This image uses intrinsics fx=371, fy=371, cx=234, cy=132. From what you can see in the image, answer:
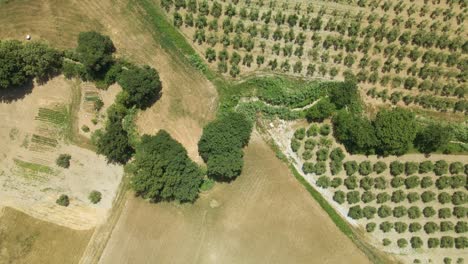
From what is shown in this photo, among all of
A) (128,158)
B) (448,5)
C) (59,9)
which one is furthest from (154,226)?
(448,5)

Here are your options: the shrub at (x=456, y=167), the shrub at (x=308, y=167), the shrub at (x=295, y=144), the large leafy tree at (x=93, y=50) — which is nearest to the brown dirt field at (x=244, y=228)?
the shrub at (x=308, y=167)

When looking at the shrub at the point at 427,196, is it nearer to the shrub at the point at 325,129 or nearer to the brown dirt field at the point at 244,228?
the brown dirt field at the point at 244,228

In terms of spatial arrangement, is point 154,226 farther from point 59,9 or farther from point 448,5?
point 448,5

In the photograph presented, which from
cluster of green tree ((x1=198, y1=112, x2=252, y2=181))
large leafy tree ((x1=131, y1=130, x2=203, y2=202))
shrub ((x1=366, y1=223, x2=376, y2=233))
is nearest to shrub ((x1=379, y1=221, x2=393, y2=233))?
shrub ((x1=366, y1=223, x2=376, y2=233))

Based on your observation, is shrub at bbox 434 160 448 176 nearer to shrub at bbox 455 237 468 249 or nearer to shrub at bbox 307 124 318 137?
shrub at bbox 455 237 468 249

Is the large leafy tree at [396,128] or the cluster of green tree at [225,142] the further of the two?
the cluster of green tree at [225,142]

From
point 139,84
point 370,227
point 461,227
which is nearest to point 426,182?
point 461,227
